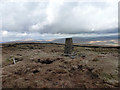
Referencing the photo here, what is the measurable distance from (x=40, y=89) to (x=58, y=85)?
2.08 m

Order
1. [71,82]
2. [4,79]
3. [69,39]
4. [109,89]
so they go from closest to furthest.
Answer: [109,89]
[71,82]
[4,79]
[69,39]

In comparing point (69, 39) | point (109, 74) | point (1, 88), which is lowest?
point (1, 88)

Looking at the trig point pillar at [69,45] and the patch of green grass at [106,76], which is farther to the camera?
the trig point pillar at [69,45]

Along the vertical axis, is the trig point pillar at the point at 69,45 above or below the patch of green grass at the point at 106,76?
above

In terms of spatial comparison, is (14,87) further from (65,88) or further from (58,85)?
(65,88)

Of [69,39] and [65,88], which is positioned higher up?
[69,39]

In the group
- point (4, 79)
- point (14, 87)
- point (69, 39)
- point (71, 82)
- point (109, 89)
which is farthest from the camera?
point (69, 39)

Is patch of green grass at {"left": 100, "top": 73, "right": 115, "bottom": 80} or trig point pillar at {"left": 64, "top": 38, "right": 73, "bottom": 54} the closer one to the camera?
patch of green grass at {"left": 100, "top": 73, "right": 115, "bottom": 80}

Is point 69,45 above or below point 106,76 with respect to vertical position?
above

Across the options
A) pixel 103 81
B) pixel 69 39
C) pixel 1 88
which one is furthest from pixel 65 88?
pixel 69 39

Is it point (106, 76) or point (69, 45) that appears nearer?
point (106, 76)

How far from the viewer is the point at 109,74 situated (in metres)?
10.5

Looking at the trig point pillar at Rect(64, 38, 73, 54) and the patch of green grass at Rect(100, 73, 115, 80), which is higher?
the trig point pillar at Rect(64, 38, 73, 54)

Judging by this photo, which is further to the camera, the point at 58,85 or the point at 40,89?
the point at 58,85
